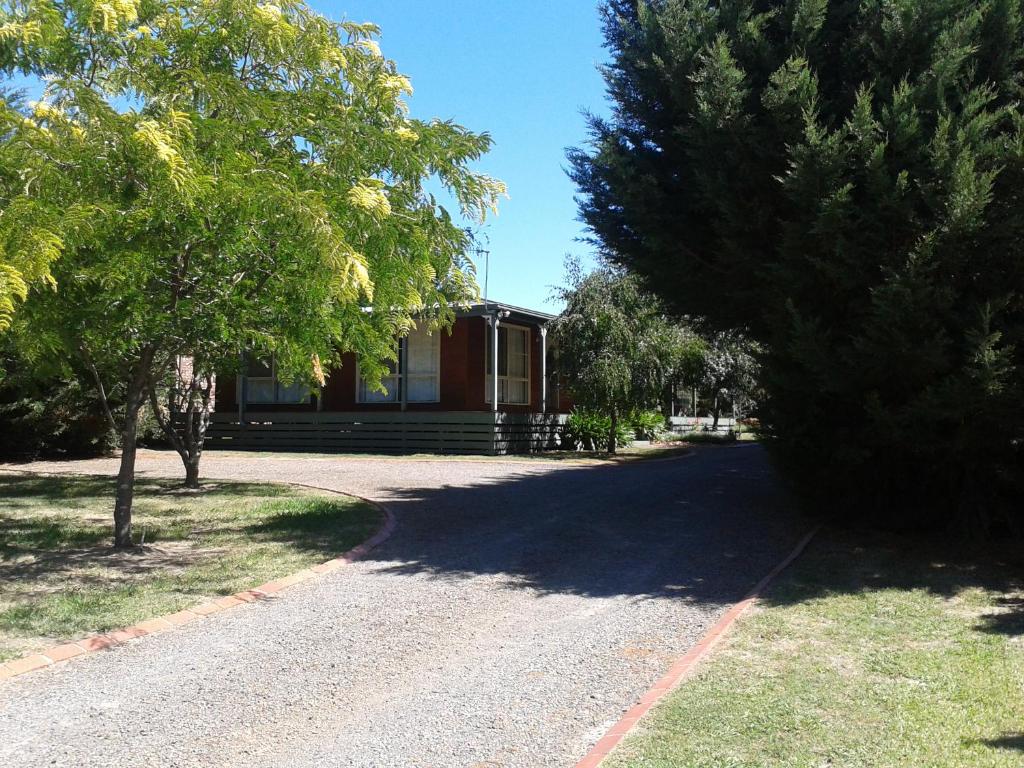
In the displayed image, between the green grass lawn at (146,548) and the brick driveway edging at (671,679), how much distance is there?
3.86 metres

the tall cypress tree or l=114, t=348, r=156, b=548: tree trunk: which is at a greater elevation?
the tall cypress tree

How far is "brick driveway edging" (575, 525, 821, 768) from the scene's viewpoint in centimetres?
416

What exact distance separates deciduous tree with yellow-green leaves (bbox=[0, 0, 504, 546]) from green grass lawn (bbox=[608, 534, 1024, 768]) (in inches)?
149

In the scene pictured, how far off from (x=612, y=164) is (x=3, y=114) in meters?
6.33

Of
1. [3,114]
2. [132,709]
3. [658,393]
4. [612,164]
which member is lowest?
[132,709]

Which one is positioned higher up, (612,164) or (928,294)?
(612,164)

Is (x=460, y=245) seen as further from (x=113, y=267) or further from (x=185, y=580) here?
(x=185, y=580)

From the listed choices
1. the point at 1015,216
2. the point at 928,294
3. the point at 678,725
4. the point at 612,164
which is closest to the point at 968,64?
the point at 1015,216

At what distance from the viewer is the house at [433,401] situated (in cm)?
2205

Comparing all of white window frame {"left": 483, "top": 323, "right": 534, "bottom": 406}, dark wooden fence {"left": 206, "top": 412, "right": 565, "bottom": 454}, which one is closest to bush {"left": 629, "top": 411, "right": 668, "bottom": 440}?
white window frame {"left": 483, "top": 323, "right": 534, "bottom": 406}

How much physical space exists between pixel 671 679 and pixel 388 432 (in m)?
18.2

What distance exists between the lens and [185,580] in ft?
25.2

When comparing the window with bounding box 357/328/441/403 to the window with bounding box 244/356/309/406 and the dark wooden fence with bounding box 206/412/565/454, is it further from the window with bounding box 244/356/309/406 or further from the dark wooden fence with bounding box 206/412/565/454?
the window with bounding box 244/356/309/406

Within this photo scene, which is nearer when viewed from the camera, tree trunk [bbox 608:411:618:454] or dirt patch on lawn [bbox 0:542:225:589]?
dirt patch on lawn [bbox 0:542:225:589]
